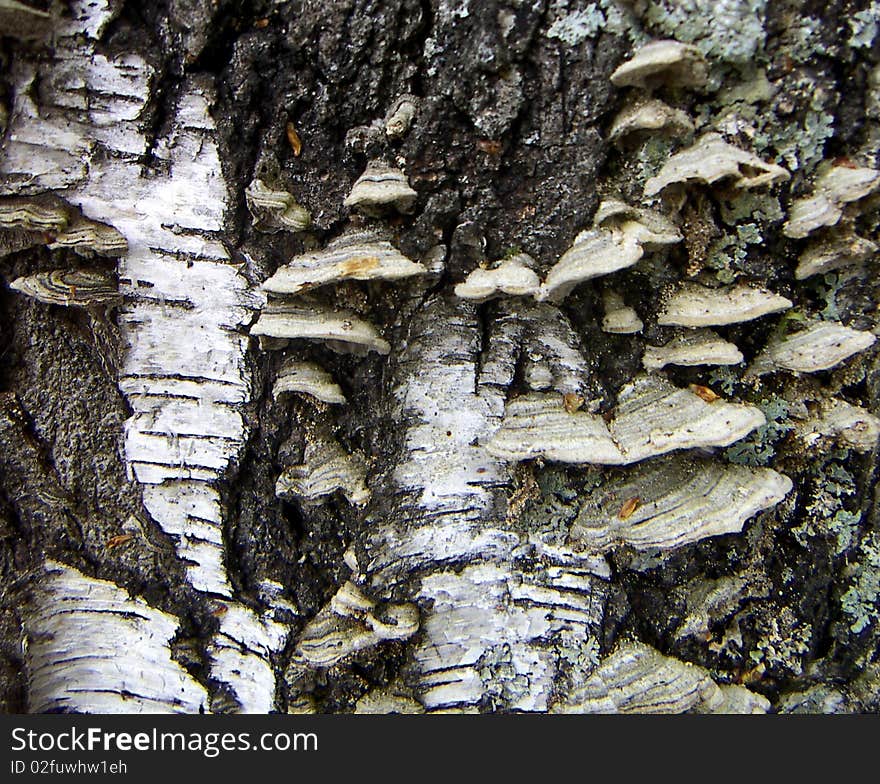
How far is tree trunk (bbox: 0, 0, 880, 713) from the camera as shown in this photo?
255 centimetres

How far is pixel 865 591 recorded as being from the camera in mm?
3230

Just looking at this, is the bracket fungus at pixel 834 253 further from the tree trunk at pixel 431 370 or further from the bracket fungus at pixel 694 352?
the bracket fungus at pixel 694 352

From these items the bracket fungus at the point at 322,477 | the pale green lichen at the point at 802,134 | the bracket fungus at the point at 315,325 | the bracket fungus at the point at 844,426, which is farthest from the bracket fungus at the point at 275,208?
the bracket fungus at the point at 844,426

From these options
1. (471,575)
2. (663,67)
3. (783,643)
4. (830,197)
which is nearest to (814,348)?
(830,197)

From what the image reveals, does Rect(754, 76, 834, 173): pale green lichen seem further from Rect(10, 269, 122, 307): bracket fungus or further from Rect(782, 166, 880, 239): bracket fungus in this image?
Rect(10, 269, 122, 307): bracket fungus

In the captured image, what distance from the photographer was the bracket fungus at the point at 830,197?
2.46m

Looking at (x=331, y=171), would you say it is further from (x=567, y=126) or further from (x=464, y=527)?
(x=464, y=527)

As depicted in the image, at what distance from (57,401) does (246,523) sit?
1.03m

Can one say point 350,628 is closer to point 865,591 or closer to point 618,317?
point 618,317

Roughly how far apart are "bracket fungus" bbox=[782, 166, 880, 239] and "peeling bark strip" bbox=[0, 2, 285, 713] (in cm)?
218

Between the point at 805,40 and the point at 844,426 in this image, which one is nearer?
the point at 805,40

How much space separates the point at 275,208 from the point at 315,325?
50cm

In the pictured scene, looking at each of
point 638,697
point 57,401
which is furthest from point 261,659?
point 638,697

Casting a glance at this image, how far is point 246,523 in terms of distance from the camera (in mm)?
3184
